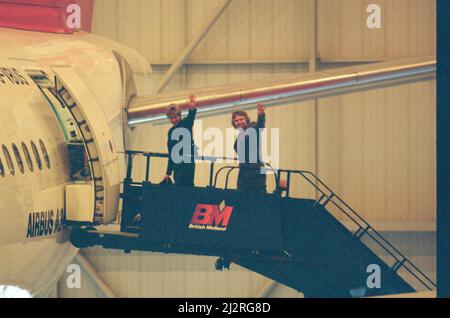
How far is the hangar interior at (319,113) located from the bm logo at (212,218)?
1327 centimetres

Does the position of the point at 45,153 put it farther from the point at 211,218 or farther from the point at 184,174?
the point at 184,174

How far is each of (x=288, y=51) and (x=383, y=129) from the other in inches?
137

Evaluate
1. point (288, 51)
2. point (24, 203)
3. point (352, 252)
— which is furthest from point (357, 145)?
point (24, 203)

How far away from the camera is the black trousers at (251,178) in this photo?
53.7 ft

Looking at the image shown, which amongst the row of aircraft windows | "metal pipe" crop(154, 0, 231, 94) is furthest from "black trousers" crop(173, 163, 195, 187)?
"metal pipe" crop(154, 0, 231, 94)

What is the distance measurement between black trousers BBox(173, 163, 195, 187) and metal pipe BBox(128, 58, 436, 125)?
12.8 ft

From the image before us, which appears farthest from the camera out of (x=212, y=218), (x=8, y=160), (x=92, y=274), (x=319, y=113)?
(x=92, y=274)

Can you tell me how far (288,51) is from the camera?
29.0 m

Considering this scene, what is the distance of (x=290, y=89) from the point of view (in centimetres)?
2094

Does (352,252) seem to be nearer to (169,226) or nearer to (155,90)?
(169,226)

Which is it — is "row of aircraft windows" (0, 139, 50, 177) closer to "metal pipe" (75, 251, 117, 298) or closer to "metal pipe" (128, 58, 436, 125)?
"metal pipe" (128, 58, 436, 125)

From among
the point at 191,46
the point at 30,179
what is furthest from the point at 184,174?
the point at 191,46

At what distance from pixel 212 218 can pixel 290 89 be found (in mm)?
6020

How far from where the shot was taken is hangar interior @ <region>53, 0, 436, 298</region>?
28906 mm
